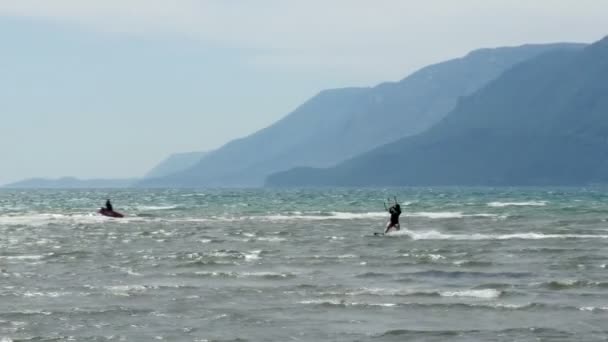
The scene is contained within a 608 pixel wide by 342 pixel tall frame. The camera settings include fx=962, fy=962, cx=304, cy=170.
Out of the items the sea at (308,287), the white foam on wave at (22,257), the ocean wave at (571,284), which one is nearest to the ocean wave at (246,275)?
the sea at (308,287)

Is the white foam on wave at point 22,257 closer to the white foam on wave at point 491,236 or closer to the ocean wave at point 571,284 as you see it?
the white foam on wave at point 491,236

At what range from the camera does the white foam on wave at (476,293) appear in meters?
25.0

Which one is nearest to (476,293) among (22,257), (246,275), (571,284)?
(571,284)

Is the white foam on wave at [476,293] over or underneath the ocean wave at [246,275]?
underneath

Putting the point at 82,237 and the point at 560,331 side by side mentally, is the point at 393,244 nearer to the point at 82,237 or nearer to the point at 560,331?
the point at 82,237

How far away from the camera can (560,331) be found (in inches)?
790

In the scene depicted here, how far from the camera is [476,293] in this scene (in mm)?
25547

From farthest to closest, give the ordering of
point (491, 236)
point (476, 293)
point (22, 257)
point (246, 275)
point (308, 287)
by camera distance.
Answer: point (491, 236) → point (22, 257) → point (246, 275) → point (308, 287) → point (476, 293)

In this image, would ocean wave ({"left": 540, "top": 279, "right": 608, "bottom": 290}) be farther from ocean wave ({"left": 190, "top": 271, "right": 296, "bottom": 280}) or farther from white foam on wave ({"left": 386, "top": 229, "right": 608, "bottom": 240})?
white foam on wave ({"left": 386, "top": 229, "right": 608, "bottom": 240})

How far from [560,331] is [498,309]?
9.63 feet

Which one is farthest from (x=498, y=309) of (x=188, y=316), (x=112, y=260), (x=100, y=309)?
(x=112, y=260)

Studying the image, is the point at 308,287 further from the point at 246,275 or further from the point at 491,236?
the point at 491,236

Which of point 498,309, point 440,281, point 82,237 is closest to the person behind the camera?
point 498,309

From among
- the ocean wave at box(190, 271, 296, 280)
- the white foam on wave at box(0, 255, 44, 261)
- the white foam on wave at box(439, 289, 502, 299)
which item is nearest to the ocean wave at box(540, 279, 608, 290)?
the white foam on wave at box(439, 289, 502, 299)
